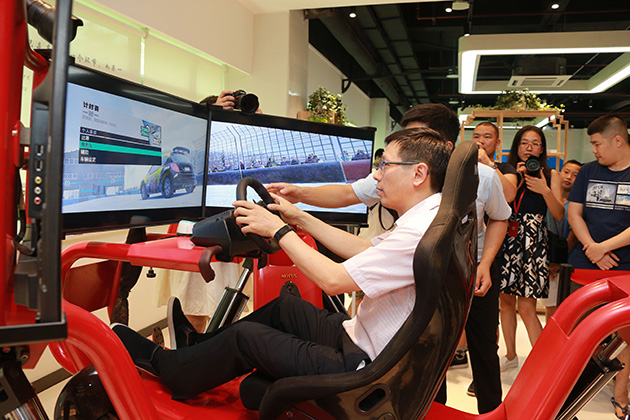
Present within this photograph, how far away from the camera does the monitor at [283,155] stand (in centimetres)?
245

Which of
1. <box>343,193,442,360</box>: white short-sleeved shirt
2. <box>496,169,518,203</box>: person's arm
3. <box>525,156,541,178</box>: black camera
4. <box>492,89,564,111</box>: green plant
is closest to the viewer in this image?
<box>343,193,442,360</box>: white short-sleeved shirt

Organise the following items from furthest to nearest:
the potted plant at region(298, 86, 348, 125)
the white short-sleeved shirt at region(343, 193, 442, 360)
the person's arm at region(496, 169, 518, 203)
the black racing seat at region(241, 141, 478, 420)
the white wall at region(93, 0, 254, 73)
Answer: the potted plant at region(298, 86, 348, 125) → the white wall at region(93, 0, 254, 73) → the person's arm at region(496, 169, 518, 203) → the white short-sleeved shirt at region(343, 193, 442, 360) → the black racing seat at region(241, 141, 478, 420)

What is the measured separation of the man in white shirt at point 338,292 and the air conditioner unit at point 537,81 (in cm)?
800

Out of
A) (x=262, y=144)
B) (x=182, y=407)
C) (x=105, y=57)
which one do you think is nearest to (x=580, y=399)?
(x=182, y=407)

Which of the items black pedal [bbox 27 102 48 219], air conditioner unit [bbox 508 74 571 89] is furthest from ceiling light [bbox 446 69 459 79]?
black pedal [bbox 27 102 48 219]

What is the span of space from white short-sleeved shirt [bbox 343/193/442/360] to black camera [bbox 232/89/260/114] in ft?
4.22

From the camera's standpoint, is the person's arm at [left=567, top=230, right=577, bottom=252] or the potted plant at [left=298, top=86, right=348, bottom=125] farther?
the potted plant at [left=298, top=86, right=348, bottom=125]

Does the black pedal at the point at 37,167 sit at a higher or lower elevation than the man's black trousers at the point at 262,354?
higher

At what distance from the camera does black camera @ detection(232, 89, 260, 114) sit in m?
2.44

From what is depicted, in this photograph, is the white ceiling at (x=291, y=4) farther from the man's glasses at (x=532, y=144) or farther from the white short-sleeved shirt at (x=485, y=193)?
the white short-sleeved shirt at (x=485, y=193)

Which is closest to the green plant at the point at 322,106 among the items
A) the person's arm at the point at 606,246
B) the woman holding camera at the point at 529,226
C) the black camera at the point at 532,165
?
the woman holding camera at the point at 529,226

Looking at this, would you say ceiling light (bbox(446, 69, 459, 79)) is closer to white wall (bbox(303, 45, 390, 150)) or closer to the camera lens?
white wall (bbox(303, 45, 390, 150))

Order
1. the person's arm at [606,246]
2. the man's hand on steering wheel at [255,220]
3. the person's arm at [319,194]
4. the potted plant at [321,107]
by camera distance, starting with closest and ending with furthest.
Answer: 1. the man's hand on steering wheel at [255,220]
2. the person's arm at [319,194]
3. the person's arm at [606,246]
4. the potted plant at [321,107]

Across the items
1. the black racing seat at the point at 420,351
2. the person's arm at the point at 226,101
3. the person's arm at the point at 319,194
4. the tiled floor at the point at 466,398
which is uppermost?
the person's arm at the point at 226,101
